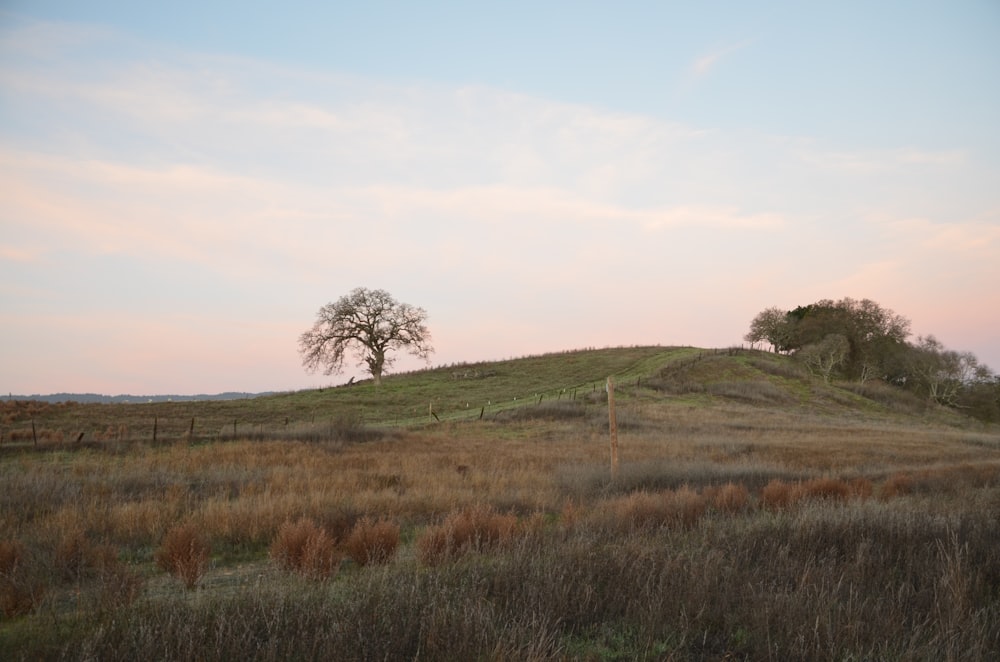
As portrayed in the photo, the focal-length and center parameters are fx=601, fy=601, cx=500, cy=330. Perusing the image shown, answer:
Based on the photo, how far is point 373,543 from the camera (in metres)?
8.05

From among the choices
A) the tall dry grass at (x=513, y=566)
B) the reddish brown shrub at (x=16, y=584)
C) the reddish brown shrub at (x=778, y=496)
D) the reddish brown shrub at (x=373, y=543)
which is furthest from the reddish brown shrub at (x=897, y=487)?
the reddish brown shrub at (x=16, y=584)

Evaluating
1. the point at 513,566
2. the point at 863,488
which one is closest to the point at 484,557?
the point at 513,566

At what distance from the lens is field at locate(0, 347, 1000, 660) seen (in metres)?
4.59

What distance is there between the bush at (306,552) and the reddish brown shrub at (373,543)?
0.73 ft

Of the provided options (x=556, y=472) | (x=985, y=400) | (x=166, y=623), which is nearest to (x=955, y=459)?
(x=556, y=472)

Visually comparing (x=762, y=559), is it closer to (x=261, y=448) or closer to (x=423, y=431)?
(x=261, y=448)

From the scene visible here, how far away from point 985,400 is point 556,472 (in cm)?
7652

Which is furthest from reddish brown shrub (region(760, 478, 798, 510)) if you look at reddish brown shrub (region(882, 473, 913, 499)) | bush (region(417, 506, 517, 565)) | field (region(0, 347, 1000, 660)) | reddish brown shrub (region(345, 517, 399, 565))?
reddish brown shrub (region(345, 517, 399, 565))

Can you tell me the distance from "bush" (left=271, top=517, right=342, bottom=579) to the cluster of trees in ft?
240

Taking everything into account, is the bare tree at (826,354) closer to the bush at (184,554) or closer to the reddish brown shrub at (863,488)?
the reddish brown shrub at (863,488)

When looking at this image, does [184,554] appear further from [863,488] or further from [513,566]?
[863,488]

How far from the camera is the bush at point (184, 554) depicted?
6961 millimetres

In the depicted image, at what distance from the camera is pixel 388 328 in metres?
64.5

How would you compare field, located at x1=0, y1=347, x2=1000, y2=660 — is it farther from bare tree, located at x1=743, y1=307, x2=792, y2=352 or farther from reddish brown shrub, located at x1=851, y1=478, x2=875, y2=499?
bare tree, located at x1=743, y1=307, x2=792, y2=352
